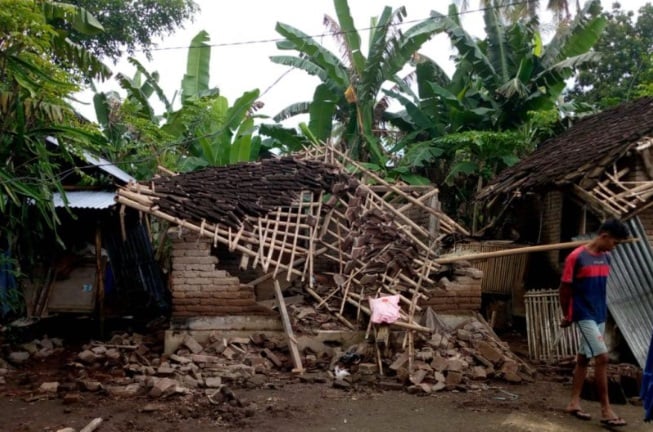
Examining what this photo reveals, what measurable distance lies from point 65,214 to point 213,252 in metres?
2.58

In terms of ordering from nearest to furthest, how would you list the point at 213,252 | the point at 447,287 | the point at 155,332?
the point at 447,287 < the point at 155,332 < the point at 213,252

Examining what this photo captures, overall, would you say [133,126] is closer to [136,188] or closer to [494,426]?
[136,188]

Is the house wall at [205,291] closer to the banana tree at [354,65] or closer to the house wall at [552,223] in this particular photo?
the house wall at [552,223]

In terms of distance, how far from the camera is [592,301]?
15.6 feet

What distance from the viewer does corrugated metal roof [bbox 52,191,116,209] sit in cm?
885

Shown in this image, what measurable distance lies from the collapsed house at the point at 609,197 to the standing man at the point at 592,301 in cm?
244

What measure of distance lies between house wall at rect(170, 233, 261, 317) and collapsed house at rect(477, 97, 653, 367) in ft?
12.9

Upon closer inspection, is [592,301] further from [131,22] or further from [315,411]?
[131,22]

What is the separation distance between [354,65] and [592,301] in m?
10.1

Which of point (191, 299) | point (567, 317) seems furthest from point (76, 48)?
point (567, 317)

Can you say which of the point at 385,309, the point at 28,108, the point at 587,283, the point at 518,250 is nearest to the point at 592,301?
the point at 587,283

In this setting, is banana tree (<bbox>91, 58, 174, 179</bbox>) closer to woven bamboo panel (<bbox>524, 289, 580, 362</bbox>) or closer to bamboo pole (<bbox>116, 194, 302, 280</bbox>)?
bamboo pole (<bbox>116, 194, 302, 280</bbox>)

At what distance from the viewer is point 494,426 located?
480 cm

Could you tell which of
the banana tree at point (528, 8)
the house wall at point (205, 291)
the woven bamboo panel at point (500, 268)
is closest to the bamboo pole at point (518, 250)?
the house wall at point (205, 291)
